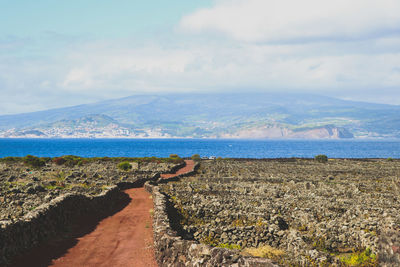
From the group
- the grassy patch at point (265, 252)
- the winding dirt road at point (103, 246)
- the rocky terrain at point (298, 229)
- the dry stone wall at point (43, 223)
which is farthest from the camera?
the grassy patch at point (265, 252)

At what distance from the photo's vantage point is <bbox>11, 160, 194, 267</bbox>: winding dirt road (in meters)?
18.1

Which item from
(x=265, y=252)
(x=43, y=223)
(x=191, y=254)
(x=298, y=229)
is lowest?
(x=265, y=252)

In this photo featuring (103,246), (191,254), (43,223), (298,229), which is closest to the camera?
(191,254)

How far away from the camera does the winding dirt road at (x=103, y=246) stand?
59.4ft

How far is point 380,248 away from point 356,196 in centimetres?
2931

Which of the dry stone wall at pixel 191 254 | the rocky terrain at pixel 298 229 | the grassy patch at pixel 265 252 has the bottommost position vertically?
the grassy patch at pixel 265 252

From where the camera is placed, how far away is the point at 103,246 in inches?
826

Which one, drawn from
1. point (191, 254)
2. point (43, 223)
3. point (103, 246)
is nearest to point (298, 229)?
point (191, 254)

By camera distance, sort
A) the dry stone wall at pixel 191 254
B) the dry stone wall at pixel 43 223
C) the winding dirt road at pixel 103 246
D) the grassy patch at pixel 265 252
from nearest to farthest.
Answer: the dry stone wall at pixel 191 254
the dry stone wall at pixel 43 223
the winding dirt road at pixel 103 246
the grassy patch at pixel 265 252

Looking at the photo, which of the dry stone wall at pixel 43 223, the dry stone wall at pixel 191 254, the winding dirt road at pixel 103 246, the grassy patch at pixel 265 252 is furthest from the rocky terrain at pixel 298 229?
the dry stone wall at pixel 43 223

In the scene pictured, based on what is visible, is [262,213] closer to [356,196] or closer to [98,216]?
[98,216]

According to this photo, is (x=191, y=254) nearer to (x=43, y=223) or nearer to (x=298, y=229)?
(x=43, y=223)

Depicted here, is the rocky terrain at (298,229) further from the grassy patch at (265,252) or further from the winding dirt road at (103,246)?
the winding dirt road at (103,246)

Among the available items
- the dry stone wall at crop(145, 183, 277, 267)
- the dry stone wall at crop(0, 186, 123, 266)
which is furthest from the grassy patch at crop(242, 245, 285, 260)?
the dry stone wall at crop(0, 186, 123, 266)
